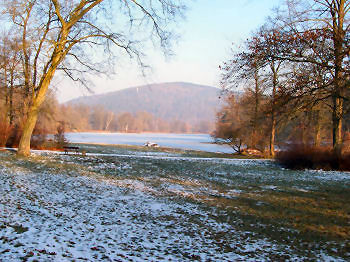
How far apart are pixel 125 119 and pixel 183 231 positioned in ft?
503

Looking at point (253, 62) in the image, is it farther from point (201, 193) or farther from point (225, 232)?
point (225, 232)

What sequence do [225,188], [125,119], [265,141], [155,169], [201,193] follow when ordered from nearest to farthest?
[201,193], [225,188], [155,169], [265,141], [125,119]

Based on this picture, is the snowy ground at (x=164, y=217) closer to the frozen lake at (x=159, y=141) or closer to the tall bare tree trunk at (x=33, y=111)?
the tall bare tree trunk at (x=33, y=111)

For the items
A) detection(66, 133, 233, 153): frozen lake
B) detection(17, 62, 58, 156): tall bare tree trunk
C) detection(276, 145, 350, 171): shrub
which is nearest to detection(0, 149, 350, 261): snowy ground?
detection(17, 62, 58, 156): tall bare tree trunk

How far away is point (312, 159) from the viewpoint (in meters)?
17.8

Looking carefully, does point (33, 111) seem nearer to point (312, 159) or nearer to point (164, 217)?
point (164, 217)

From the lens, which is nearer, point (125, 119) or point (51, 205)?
point (51, 205)

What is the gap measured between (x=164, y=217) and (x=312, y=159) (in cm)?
1365

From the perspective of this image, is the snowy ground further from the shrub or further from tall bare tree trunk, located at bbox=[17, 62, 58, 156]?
the shrub

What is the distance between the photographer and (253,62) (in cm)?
1131

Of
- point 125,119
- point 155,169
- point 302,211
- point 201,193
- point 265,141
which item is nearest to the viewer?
point 302,211

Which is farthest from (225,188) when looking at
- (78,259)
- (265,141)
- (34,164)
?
(265,141)

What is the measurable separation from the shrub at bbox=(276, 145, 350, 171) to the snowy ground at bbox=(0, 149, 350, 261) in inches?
181

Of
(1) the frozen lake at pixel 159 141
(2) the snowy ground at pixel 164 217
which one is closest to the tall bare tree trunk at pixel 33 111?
(2) the snowy ground at pixel 164 217
